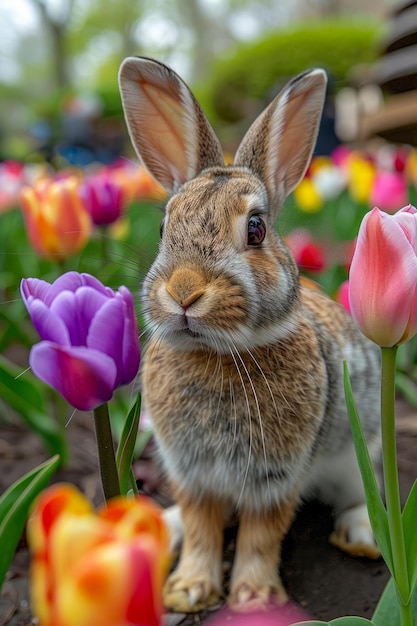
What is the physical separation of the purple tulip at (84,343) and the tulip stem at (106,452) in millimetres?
47

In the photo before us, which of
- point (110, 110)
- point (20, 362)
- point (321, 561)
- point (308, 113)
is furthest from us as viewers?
point (110, 110)

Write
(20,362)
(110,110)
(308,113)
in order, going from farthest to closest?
(110,110)
(20,362)
(308,113)

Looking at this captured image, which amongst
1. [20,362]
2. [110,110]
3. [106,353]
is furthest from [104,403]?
[110,110]

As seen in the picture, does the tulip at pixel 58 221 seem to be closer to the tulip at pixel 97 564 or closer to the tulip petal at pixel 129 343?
the tulip petal at pixel 129 343

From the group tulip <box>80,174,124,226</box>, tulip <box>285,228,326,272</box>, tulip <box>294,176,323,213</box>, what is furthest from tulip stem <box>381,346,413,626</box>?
tulip <box>294,176,323,213</box>

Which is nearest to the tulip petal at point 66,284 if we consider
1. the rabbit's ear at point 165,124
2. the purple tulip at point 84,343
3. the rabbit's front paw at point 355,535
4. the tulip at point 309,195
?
the purple tulip at point 84,343

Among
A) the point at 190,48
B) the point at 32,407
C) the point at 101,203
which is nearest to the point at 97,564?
the point at 32,407

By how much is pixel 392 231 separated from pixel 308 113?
0.40m

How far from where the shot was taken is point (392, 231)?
0.64 m

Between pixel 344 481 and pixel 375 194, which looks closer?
→ pixel 344 481

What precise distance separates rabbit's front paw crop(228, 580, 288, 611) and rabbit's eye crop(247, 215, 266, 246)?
54cm

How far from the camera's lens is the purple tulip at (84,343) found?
643 mm

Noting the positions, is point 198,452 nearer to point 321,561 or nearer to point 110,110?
point 321,561

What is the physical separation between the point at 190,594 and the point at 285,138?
721mm
